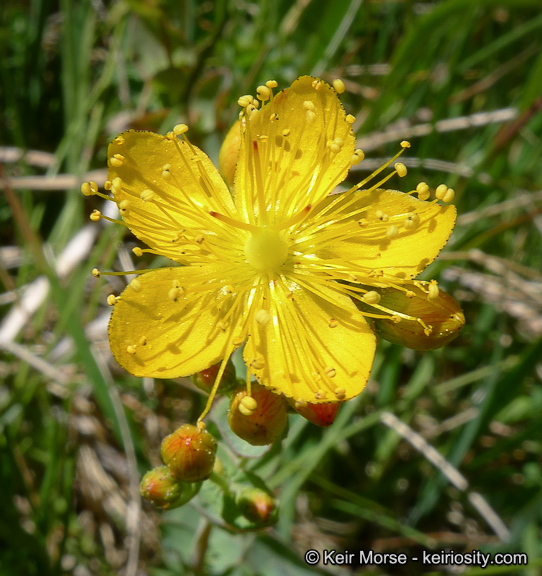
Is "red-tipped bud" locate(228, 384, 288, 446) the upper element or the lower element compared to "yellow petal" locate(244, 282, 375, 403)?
lower

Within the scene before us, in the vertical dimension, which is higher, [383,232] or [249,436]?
[383,232]

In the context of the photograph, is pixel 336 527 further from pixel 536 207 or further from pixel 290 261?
pixel 536 207

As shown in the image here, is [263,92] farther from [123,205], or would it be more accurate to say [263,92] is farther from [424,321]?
[424,321]

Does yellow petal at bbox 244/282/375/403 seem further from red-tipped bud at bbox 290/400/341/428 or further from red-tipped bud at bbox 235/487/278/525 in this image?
red-tipped bud at bbox 235/487/278/525

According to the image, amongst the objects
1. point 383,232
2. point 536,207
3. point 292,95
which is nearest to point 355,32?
point 536,207

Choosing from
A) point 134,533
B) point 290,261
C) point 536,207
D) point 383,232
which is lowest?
point 134,533

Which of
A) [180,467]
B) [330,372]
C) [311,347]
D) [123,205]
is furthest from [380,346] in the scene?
[123,205]

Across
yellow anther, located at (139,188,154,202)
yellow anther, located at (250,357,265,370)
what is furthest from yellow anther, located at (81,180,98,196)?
yellow anther, located at (250,357,265,370)
